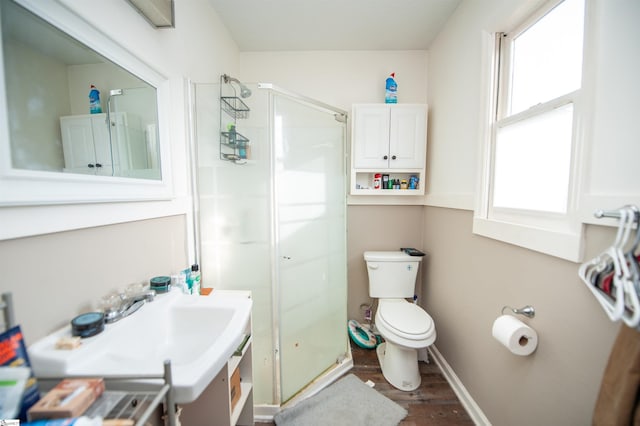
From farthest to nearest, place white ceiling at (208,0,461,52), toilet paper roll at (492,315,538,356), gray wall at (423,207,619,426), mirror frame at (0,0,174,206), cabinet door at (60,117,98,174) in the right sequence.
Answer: white ceiling at (208,0,461,52)
toilet paper roll at (492,315,538,356)
gray wall at (423,207,619,426)
cabinet door at (60,117,98,174)
mirror frame at (0,0,174,206)

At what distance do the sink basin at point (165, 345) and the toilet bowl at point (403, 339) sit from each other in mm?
1071

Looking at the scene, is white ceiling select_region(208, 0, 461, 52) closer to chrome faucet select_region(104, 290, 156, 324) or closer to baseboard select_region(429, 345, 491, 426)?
chrome faucet select_region(104, 290, 156, 324)

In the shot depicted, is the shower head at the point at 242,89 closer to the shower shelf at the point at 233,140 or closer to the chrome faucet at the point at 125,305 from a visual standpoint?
the shower shelf at the point at 233,140

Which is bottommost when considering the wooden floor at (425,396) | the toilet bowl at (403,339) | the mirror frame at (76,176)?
the wooden floor at (425,396)

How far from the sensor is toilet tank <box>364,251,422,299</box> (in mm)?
1902

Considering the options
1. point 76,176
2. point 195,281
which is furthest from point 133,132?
point 195,281

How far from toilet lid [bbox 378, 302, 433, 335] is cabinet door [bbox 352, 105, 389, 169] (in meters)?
1.15

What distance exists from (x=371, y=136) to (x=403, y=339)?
1.55m

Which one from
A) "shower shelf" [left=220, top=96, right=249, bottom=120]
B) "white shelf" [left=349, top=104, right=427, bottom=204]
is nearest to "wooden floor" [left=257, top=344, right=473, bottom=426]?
"white shelf" [left=349, top=104, right=427, bottom=204]

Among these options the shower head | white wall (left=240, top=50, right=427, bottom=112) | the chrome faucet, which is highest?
white wall (left=240, top=50, right=427, bottom=112)

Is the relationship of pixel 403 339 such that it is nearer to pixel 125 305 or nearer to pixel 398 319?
pixel 398 319

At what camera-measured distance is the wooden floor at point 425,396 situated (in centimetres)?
133

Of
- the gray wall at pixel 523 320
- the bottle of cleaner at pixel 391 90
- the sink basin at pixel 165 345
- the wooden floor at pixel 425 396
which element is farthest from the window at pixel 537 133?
the sink basin at pixel 165 345

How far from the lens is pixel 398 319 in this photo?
1584mm
